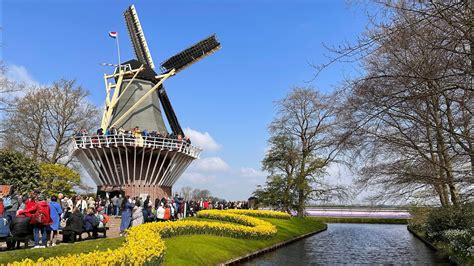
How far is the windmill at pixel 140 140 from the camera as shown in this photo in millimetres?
30672

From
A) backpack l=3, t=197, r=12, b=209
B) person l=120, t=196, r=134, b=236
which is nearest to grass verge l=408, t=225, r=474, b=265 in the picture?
person l=120, t=196, r=134, b=236

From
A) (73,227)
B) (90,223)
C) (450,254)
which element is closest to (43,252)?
(73,227)

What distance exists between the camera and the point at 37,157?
38.9m

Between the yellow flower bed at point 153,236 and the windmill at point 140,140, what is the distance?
322 inches

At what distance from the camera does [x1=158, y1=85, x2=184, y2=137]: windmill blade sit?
39.9 m

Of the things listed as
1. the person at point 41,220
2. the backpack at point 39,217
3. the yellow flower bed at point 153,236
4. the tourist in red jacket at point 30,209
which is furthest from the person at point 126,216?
the tourist in red jacket at point 30,209

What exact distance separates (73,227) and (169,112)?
2837cm

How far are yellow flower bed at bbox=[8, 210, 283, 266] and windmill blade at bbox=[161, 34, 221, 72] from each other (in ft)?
54.0

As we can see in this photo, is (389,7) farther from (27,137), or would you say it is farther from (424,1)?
(27,137)

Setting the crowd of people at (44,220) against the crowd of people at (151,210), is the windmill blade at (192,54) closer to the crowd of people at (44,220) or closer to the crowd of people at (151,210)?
the crowd of people at (151,210)

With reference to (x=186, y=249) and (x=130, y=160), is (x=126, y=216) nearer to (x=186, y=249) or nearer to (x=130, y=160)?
(x=186, y=249)

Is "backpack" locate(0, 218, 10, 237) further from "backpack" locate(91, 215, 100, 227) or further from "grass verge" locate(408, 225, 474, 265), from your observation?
"grass verge" locate(408, 225, 474, 265)

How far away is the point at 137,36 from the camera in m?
41.1

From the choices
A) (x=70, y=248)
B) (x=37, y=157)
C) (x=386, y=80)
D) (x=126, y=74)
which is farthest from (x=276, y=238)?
(x=37, y=157)
